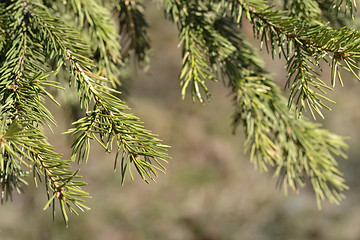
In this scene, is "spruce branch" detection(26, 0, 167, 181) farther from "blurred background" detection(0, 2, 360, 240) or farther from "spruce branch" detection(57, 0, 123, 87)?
"blurred background" detection(0, 2, 360, 240)

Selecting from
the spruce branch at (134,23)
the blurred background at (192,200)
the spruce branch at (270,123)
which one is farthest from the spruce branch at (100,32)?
the blurred background at (192,200)

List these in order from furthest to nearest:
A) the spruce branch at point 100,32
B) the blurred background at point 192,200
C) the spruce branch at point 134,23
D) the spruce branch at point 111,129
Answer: the blurred background at point 192,200 < the spruce branch at point 134,23 < the spruce branch at point 100,32 < the spruce branch at point 111,129

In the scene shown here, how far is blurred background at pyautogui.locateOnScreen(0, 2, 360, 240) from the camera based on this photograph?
11.0ft

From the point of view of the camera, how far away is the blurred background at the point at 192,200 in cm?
334

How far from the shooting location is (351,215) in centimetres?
352

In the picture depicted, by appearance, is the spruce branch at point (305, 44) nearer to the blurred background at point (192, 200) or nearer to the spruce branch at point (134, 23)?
the spruce branch at point (134, 23)

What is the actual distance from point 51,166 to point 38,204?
312 cm

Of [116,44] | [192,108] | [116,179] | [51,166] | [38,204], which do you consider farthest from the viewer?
[192,108]

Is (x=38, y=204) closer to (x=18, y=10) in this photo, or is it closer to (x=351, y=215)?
(x=351, y=215)

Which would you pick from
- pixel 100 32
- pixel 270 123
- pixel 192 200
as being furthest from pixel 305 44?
pixel 192 200

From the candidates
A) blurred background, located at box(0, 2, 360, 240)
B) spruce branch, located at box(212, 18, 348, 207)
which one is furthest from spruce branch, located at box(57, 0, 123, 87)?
blurred background, located at box(0, 2, 360, 240)

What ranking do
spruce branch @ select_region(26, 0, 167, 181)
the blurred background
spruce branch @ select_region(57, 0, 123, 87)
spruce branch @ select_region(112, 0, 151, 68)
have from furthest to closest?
the blurred background → spruce branch @ select_region(112, 0, 151, 68) → spruce branch @ select_region(57, 0, 123, 87) → spruce branch @ select_region(26, 0, 167, 181)

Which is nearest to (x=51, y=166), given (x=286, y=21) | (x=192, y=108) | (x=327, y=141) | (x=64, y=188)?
(x=64, y=188)

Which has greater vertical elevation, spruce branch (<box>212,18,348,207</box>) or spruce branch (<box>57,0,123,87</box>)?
spruce branch (<box>212,18,348,207</box>)
